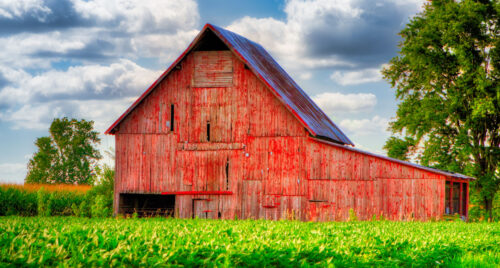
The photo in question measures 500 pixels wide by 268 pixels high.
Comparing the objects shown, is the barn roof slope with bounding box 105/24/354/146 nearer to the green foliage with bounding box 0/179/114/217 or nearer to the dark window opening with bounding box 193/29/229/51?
the dark window opening with bounding box 193/29/229/51

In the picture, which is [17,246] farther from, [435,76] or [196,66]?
[435,76]

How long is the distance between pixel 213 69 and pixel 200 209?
674 centimetres

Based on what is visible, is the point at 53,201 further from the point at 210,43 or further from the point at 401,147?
the point at 401,147

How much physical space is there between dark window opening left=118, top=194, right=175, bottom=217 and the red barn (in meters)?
0.18

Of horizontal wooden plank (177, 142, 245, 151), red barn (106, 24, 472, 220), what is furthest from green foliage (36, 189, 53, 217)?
horizontal wooden plank (177, 142, 245, 151)

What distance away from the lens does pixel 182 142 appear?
1123 inches

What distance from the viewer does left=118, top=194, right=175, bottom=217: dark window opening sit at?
29891 mm

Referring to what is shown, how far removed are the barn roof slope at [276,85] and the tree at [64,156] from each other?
34372 mm

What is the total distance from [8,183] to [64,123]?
1247 inches

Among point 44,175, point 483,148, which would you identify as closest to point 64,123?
point 44,175

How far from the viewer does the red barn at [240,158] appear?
26047mm

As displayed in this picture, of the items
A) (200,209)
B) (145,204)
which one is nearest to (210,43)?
(200,209)

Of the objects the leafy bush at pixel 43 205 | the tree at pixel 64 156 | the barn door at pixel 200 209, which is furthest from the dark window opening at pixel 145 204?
the tree at pixel 64 156

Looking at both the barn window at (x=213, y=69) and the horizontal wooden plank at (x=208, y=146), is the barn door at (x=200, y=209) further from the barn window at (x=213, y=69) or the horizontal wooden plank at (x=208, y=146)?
the barn window at (x=213, y=69)
